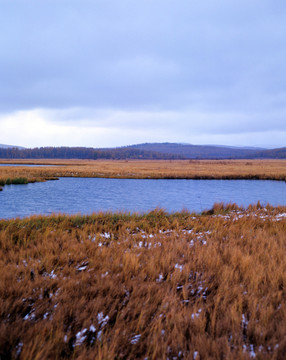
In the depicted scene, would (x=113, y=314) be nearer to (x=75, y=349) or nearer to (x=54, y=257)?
(x=75, y=349)

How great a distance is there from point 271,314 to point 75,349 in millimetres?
2576

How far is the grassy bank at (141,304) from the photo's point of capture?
2.62m

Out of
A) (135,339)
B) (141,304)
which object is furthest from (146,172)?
(135,339)

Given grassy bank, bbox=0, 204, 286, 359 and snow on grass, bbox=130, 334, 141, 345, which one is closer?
grassy bank, bbox=0, 204, 286, 359

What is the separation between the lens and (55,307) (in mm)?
3227

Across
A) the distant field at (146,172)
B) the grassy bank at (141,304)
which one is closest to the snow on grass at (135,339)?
the grassy bank at (141,304)

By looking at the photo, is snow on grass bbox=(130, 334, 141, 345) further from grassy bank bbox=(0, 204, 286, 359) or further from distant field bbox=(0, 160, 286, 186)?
distant field bbox=(0, 160, 286, 186)

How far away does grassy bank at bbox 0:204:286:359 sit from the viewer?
2625mm

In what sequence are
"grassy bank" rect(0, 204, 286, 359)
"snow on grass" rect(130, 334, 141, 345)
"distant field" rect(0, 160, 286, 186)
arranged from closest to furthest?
"grassy bank" rect(0, 204, 286, 359)
"snow on grass" rect(130, 334, 141, 345)
"distant field" rect(0, 160, 286, 186)

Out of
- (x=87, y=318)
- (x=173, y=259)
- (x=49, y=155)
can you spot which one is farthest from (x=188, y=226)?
(x=49, y=155)

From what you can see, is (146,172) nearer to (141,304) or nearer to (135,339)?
(141,304)

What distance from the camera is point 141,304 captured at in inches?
135

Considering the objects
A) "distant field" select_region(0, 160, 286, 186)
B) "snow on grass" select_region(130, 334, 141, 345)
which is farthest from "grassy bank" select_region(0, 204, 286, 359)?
"distant field" select_region(0, 160, 286, 186)

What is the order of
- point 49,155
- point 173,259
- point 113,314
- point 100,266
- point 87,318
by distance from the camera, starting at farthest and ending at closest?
point 49,155 < point 173,259 < point 100,266 < point 113,314 < point 87,318
